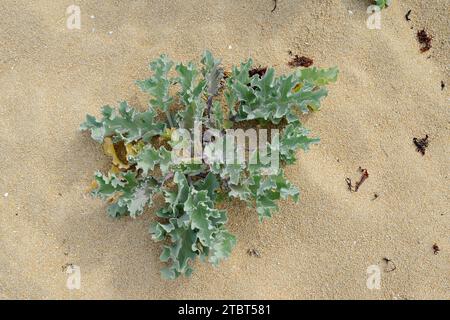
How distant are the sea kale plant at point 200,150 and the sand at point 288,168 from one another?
22 cm

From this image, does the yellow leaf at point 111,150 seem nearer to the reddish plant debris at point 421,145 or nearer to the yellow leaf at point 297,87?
the yellow leaf at point 297,87

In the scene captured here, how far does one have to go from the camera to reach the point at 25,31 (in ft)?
13.9

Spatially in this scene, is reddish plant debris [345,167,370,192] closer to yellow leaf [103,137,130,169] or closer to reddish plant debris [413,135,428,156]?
reddish plant debris [413,135,428,156]

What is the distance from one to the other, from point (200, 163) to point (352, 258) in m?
1.27

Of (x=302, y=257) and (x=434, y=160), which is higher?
(x=434, y=160)

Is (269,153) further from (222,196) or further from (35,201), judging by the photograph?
(35,201)

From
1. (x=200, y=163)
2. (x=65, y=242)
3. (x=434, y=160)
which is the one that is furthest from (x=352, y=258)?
(x=65, y=242)

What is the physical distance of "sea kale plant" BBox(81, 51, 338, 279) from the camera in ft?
11.7

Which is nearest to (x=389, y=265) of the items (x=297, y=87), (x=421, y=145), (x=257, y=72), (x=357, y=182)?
(x=357, y=182)

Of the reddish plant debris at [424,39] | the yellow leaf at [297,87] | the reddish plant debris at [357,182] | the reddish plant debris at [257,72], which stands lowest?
the reddish plant debris at [357,182]

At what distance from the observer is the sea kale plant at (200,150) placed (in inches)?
140

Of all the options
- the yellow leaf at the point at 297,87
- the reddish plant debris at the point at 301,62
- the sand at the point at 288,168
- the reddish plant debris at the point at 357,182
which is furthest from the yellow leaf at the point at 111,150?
the reddish plant debris at the point at 357,182

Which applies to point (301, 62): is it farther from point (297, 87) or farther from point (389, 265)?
point (389, 265)

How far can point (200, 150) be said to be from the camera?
12.5 feet
